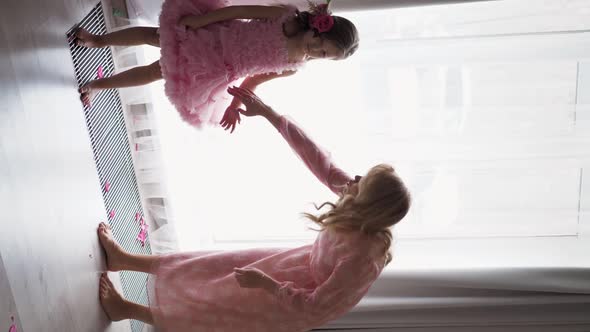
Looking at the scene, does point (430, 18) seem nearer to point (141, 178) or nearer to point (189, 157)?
point (189, 157)

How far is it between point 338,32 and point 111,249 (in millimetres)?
885

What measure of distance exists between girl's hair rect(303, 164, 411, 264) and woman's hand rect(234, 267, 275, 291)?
0.73 ft

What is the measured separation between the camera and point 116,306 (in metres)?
1.71

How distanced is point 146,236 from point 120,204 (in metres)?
0.23

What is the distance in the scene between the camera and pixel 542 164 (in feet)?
6.18

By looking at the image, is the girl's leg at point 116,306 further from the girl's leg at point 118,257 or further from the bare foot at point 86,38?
the bare foot at point 86,38

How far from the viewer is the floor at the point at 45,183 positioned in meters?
1.29

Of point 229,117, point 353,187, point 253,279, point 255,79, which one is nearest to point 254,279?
point 253,279

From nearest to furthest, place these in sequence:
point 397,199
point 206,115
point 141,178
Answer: point 397,199 → point 206,115 → point 141,178

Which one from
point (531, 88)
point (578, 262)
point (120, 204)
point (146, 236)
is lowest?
point (578, 262)

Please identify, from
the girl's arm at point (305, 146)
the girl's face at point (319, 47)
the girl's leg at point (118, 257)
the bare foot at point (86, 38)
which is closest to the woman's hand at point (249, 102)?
the girl's arm at point (305, 146)

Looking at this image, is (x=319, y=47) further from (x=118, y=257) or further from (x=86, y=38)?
(x=118, y=257)

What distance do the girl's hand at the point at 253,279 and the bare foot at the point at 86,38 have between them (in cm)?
75

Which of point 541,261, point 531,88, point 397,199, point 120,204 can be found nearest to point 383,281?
point 541,261
